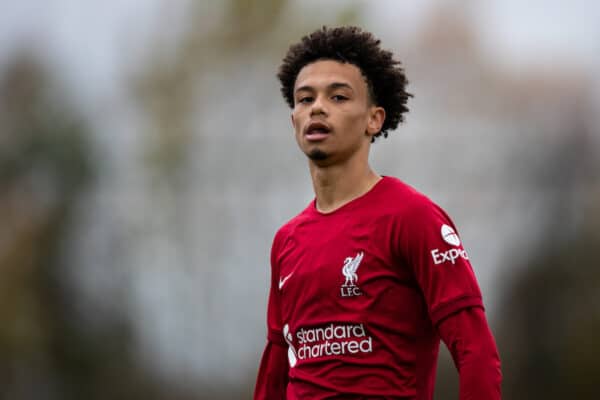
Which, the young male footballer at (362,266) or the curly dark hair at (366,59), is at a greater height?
the curly dark hair at (366,59)

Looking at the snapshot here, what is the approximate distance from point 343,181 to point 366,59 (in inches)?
13.9

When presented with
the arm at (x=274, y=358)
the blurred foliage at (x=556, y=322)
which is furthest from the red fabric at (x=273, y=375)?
the blurred foliage at (x=556, y=322)

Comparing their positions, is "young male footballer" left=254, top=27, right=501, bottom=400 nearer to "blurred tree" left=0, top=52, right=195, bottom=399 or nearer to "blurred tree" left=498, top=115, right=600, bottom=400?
"blurred tree" left=498, top=115, right=600, bottom=400

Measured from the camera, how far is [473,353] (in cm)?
208

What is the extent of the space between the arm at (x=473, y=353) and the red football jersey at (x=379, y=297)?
1.1 inches

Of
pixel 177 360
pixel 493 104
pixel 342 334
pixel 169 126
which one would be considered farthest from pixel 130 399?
pixel 342 334

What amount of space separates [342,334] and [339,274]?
0.50ft

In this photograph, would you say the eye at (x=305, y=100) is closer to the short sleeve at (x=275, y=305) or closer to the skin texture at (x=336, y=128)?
the skin texture at (x=336, y=128)

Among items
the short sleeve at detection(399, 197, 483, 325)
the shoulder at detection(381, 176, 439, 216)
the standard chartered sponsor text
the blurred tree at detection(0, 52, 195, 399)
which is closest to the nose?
the shoulder at detection(381, 176, 439, 216)

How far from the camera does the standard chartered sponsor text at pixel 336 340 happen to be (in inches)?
87.4

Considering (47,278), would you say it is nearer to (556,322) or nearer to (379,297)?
(556,322)

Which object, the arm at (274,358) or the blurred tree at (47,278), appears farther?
the blurred tree at (47,278)

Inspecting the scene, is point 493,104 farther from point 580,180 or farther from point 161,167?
point 161,167

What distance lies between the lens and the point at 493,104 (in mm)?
6367
